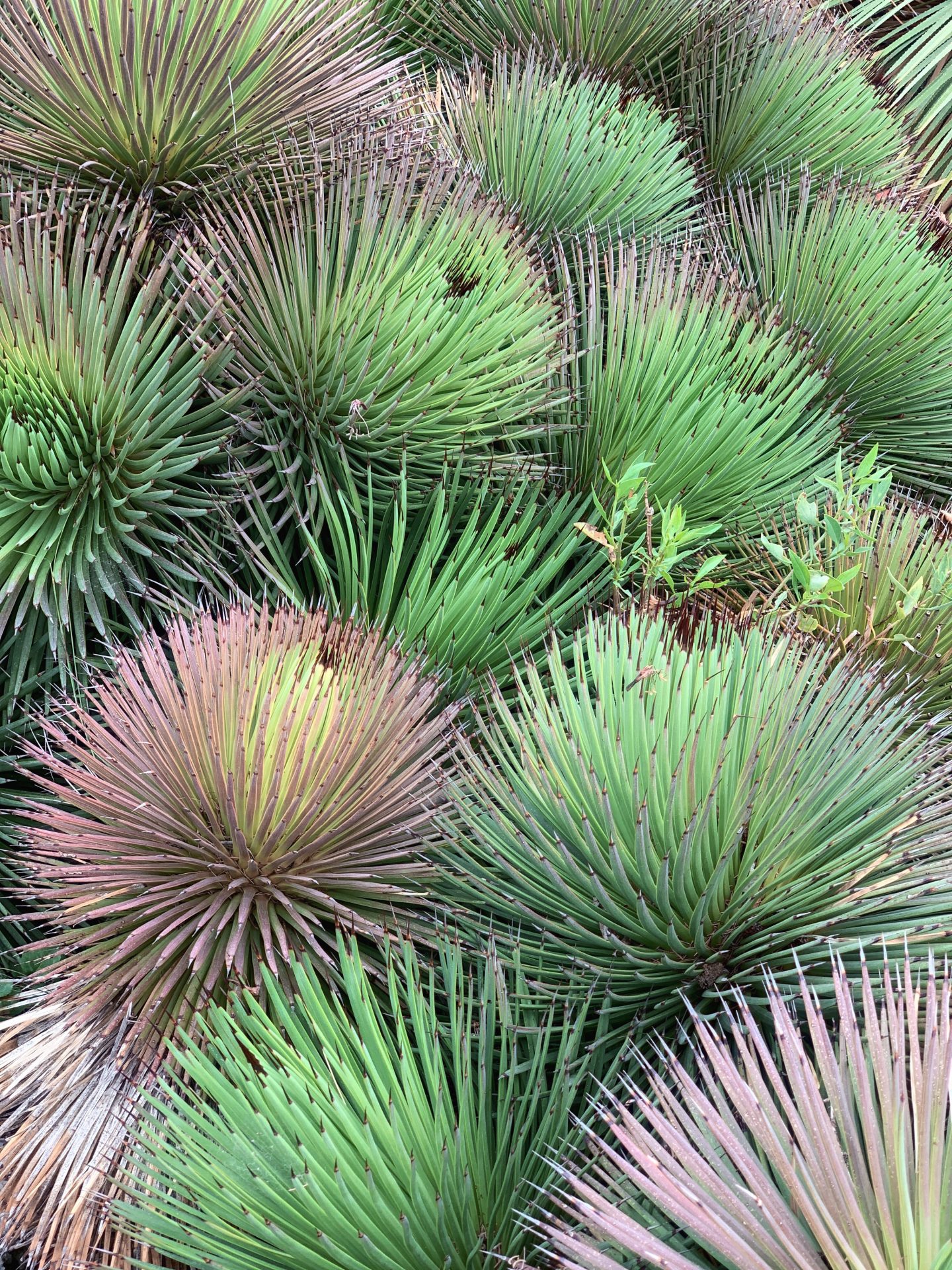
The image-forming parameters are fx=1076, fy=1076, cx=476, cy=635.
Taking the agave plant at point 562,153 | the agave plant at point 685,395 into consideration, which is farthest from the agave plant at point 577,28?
the agave plant at point 685,395

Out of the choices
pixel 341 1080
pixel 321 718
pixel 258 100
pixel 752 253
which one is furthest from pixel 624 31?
pixel 341 1080

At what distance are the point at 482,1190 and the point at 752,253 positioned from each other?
2.86 m

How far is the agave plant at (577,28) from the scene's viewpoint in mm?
3459

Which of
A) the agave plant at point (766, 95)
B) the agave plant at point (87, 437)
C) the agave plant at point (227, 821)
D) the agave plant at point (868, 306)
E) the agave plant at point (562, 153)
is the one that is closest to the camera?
the agave plant at point (227, 821)

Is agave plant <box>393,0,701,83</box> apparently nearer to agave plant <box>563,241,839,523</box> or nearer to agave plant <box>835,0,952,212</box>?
agave plant <box>563,241,839,523</box>

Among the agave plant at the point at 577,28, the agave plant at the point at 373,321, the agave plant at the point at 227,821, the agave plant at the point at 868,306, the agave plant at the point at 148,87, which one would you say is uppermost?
the agave plant at the point at 577,28

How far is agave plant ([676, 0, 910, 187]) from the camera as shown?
3.59m

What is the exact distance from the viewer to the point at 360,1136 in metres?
1.30

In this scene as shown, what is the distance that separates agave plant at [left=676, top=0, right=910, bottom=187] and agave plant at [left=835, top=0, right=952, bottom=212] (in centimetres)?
103

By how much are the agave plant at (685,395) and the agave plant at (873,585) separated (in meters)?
0.15

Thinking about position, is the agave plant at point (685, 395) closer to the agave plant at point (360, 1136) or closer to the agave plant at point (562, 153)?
the agave plant at point (562, 153)

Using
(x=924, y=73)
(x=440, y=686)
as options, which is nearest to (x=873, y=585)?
(x=440, y=686)

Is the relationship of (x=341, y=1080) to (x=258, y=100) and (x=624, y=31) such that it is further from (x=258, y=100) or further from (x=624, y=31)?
(x=624, y=31)

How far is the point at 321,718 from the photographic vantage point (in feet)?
5.58
